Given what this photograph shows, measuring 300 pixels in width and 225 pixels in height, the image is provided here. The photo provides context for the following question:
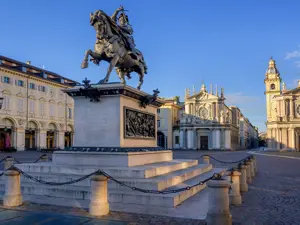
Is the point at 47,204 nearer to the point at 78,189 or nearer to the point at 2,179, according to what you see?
the point at 78,189

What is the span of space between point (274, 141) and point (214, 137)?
1422cm

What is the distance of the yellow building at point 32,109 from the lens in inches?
2007

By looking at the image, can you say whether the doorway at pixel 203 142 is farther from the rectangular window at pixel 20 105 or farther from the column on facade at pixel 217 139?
the rectangular window at pixel 20 105

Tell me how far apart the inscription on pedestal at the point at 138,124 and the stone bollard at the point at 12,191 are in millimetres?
4252

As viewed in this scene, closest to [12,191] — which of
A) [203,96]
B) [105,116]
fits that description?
[105,116]

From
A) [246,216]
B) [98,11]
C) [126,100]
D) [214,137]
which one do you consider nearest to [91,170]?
[126,100]

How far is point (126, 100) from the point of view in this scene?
1252 centimetres

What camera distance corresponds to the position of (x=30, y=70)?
5816 cm

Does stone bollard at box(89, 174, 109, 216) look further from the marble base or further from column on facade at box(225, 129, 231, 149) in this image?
column on facade at box(225, 129, 231, 149)

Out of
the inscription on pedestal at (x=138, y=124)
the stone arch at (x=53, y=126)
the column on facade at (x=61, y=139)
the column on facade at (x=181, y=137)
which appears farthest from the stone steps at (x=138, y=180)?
the column on facade at (x=181, y=137)

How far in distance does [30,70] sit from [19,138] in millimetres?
12857

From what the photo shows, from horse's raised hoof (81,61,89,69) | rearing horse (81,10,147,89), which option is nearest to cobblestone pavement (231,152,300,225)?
rearing horse (81,10,147,89)

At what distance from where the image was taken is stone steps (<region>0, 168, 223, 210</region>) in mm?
8766

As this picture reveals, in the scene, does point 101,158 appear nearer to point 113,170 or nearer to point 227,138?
point 113,170
